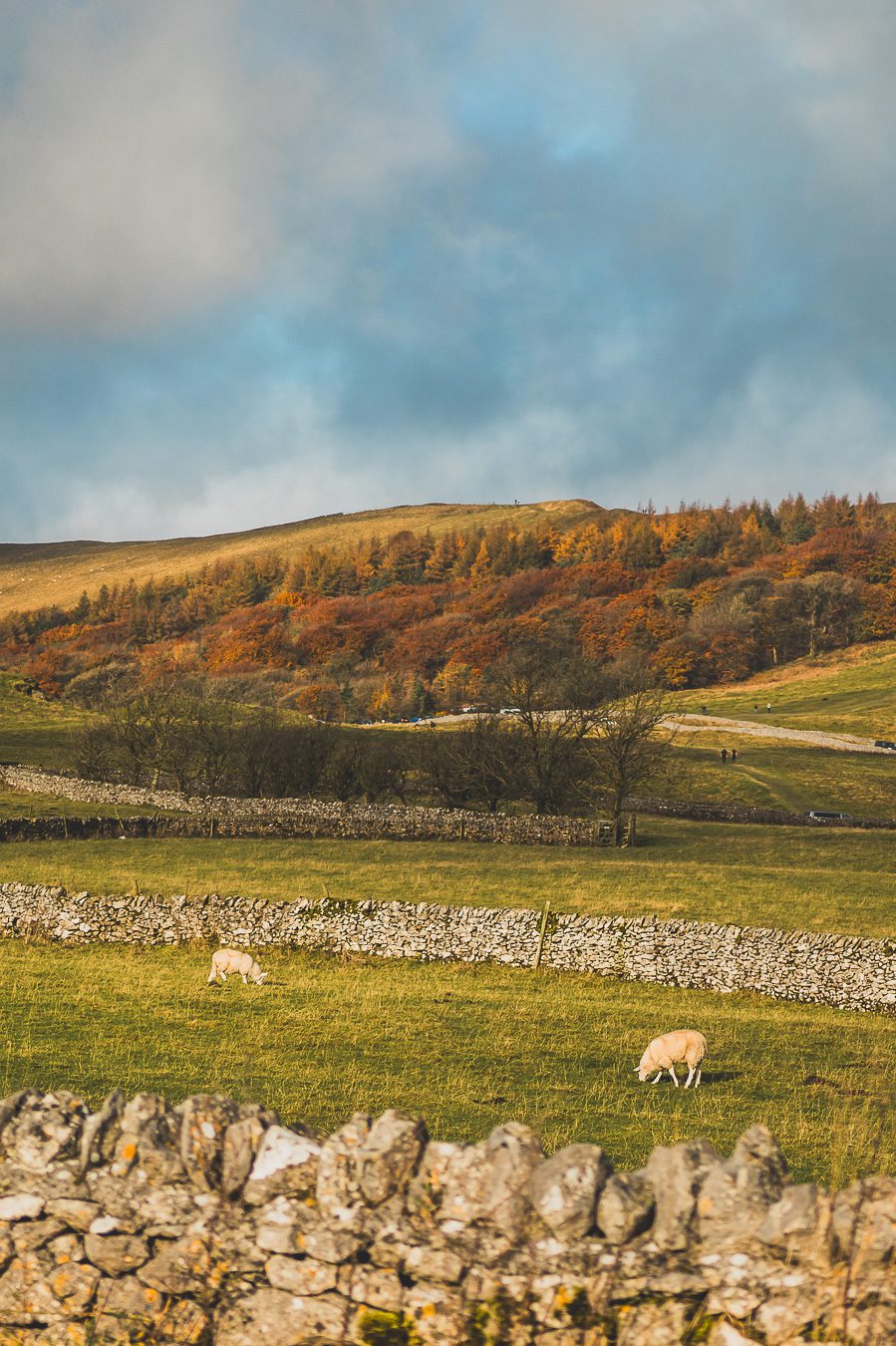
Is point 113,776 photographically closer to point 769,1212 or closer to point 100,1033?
point 100,1033

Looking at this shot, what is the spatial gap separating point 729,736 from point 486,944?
233 ft

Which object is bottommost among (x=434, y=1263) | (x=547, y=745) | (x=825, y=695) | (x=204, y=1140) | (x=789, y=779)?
(x=434, y=1263)

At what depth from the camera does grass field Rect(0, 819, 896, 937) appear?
3005 cm

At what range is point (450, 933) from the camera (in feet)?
87.0

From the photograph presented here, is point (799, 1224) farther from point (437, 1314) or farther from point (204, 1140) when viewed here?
point (204, 1140)

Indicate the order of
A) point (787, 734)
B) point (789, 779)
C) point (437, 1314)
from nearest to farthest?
point (437, 1314), point (789, 779), point (787, 734)

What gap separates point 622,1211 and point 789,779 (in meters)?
72.5

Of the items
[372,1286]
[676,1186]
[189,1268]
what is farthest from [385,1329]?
[676,1186]

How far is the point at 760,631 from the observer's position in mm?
164000

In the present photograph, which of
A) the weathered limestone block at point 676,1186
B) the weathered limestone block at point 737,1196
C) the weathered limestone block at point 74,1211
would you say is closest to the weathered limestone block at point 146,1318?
the weathered limestone block at point 74,1211

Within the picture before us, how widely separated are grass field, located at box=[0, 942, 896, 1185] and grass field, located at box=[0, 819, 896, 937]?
5712 mm

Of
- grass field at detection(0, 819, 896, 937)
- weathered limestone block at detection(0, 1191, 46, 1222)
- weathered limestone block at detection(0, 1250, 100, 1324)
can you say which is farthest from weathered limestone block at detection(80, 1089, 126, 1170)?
grass field at detection(0, 819, 896, 937)

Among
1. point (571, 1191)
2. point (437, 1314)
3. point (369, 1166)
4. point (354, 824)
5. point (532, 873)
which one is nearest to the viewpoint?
point (571, 1191)

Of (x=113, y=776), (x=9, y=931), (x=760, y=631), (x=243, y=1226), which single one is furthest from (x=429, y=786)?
(x=760, y=631)
